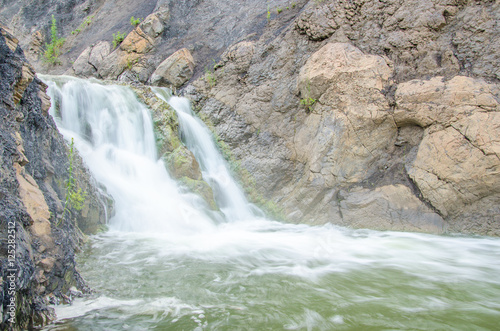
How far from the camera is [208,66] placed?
10.8 metres

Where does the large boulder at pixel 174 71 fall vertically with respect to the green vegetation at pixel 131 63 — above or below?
below

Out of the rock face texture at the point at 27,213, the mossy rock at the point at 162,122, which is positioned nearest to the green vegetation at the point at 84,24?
the mossy rock at the point at 162,122

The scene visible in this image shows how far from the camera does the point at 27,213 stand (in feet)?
7.58

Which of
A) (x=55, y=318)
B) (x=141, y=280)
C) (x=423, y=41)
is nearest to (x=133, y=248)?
(x=141, y=280)

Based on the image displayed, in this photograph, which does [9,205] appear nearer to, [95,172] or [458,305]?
[458,305]

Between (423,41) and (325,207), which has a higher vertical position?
(423,41)

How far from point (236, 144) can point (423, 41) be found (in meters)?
5.20

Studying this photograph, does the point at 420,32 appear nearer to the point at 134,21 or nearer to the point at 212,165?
the point at 212,165

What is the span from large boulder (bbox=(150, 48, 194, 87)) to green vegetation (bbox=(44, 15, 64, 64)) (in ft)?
25.2

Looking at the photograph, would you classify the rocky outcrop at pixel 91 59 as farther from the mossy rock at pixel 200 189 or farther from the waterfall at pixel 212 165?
the mossy rock at pixel 200 189

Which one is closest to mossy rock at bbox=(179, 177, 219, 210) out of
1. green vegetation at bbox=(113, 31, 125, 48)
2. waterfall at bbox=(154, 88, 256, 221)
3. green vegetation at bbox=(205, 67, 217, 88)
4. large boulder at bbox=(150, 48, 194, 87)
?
waterfall at bbox=(154, 88, 256, 221)

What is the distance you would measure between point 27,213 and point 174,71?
944 centimetres

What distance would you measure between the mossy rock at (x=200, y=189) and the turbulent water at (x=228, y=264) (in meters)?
0.18

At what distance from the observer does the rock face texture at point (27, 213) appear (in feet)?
6.35
